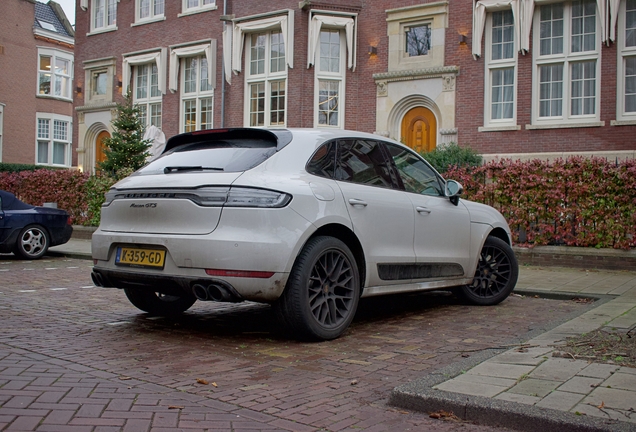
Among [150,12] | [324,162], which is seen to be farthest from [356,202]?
[150,12]

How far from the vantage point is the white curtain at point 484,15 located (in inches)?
723

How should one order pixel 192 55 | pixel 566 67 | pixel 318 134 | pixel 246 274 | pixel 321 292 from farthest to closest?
pixel 192 55 < pixel 566 67 < pixel 318 134 < pixel 321 292 < pixel 246 274

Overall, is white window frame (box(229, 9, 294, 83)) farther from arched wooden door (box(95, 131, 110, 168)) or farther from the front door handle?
the front door handle

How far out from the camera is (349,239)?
5.73 metres

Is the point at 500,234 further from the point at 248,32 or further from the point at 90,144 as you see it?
the point at 90,144

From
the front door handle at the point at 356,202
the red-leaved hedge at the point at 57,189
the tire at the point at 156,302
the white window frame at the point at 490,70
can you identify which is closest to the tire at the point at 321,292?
the front door handle at the point at 356,202

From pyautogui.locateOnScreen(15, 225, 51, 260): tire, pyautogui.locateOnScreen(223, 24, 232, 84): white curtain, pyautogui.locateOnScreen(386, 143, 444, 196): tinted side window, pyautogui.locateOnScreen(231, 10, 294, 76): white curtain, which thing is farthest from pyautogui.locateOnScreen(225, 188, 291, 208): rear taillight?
pyautogui.locateOnScreen(223, 24, 232, 84): white curtain

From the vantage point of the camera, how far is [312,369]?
455 centimetres

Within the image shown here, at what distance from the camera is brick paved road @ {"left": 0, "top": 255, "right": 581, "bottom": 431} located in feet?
11.5

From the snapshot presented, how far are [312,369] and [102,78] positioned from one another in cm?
2642

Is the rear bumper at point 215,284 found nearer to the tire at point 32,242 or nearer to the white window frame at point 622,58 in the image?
the tire at point 32,242

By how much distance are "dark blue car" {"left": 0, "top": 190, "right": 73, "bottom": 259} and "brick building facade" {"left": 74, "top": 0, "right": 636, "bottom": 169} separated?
9.59 metres

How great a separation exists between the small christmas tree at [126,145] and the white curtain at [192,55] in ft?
14.1

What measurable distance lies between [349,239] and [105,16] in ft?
83.4
